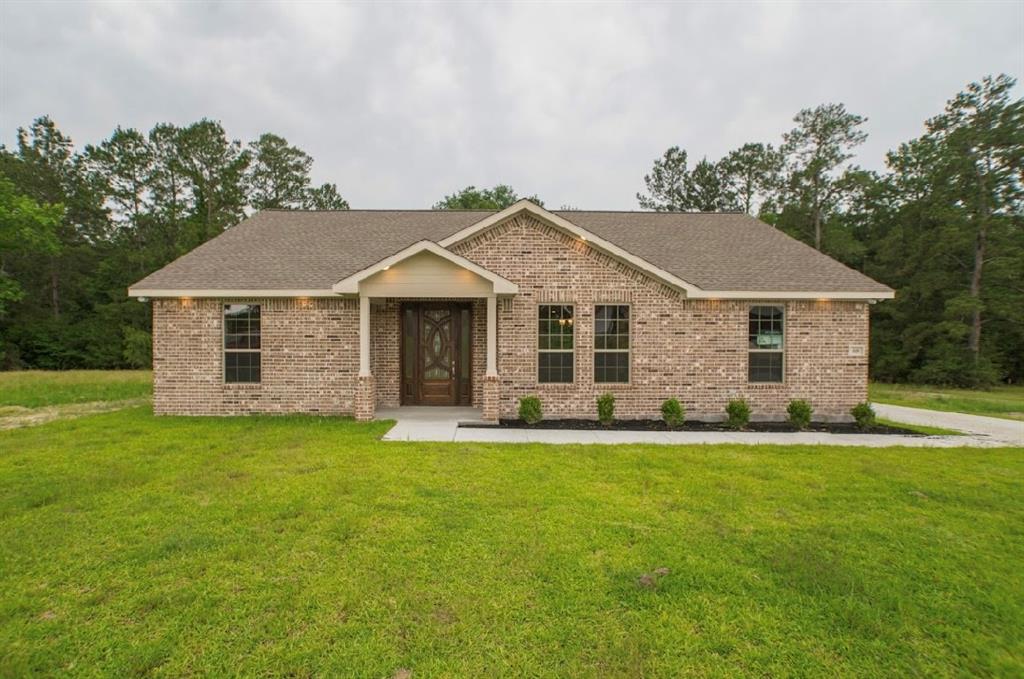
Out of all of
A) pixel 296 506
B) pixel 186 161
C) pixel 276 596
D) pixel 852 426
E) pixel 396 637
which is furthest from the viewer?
pixel 186 161

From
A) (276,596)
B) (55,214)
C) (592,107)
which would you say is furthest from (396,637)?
(592,107)

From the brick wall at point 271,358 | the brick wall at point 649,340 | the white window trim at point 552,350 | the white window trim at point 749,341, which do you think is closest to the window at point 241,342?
the brick wall at point 271,358

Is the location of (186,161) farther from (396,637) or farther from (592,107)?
(396,637)

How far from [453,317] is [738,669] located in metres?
9.41

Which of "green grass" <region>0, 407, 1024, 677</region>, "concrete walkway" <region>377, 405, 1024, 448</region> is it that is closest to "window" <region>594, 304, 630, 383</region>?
"concrete walkway" <region>377, 405, 1024, 448</region>

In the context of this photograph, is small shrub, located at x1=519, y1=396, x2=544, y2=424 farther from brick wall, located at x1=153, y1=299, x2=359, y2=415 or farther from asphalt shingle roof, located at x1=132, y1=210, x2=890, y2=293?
asphalt shingle roof, located at x1=132, y1=210, x2=890, y2=293

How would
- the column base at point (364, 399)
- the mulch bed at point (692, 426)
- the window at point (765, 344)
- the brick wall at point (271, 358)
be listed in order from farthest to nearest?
the window at point (765, 344) → the brick wall at point (271, 358) → the column base at point (364, 399) → the mulch bed at point (692, 426)

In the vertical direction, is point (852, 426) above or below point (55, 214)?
below

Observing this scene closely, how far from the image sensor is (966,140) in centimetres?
2383

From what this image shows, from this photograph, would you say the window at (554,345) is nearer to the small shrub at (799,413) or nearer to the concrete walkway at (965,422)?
the small shrub at (799,413)

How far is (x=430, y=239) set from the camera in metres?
12.4

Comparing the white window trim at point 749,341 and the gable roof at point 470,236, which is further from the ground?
the gable roof at point 470,236

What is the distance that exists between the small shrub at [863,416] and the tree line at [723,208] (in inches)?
808

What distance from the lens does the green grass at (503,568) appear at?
8.91 feet
